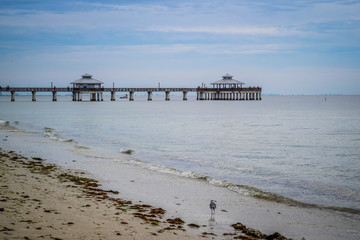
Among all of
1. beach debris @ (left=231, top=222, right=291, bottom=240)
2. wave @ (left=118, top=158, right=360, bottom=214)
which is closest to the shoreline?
beach debris @ (left=231, top=222, right=291, bottom=240)

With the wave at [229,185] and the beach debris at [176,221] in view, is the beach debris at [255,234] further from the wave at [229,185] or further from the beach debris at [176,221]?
the wave at [229,185]

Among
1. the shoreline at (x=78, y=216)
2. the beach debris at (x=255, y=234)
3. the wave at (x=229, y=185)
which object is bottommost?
the wave at (x=229, y=185)

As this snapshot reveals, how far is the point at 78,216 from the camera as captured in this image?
22.5ft

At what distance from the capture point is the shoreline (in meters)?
5.95

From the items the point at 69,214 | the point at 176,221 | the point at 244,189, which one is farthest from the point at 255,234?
the point at 244,189

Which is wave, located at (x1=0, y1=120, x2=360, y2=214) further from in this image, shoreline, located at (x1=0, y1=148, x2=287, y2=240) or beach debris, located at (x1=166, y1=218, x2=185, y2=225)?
beach debris, located at (x1=166, y1=218, x2=185, y2=225)

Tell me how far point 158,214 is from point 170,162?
8.26 meters

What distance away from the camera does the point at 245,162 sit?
16125mm

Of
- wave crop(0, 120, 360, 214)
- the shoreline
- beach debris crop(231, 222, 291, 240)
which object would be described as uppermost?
the shoreline

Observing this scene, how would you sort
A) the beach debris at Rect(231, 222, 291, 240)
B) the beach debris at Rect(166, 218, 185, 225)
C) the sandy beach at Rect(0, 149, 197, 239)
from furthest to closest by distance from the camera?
the beach debris at Rect(166, 218, 185, 225)
the beach debris at Rect(231, 222, 291, 240)
the sandy beach at Rect(0, 149, 197, 239)

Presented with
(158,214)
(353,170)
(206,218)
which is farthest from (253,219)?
(353,170)

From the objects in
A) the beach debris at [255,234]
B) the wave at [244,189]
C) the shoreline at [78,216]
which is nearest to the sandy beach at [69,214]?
the shoreline at [78,216]

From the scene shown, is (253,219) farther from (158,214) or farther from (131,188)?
(131,188)

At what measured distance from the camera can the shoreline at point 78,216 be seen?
19.5 ft
